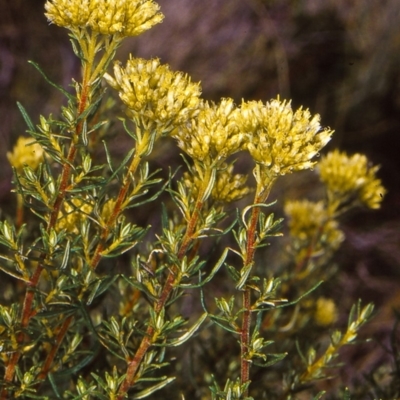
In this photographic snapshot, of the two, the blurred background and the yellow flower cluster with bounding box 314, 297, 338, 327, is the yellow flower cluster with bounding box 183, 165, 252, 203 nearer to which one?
the yellow flower cluster with bounding box 314, 297, 338, 327

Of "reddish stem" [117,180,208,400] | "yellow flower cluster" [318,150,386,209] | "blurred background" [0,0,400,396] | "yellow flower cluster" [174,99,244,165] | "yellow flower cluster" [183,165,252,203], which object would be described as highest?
"blurred background" [0,0,400,396]

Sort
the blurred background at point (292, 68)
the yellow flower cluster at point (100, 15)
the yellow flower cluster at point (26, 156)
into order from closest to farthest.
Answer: the yellow flower cluster at point (100, 15) → the yellow flower cluster at point (26, 156) → the blurred background at point (292, 68)

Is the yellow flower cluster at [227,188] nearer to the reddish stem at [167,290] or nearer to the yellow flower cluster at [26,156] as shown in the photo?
the reddish stem at [167,290]

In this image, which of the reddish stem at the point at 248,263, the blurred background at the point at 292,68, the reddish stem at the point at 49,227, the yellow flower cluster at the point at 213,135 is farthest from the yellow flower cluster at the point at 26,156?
the blurred background at the point at 292,68

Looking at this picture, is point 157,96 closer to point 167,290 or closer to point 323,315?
point 167,290

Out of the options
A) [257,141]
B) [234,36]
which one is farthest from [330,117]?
[257,141]

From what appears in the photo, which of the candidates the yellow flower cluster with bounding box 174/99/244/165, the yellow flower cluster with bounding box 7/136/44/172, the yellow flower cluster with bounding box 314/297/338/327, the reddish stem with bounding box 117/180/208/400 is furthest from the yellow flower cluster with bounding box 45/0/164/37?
the yellow flower cluster with bounding box 314/297/338/327

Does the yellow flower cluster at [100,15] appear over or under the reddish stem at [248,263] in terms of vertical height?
over
